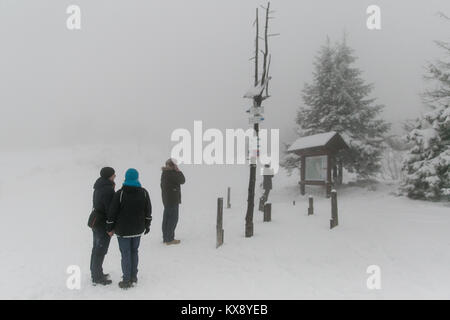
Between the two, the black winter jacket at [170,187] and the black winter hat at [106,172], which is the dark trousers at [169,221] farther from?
the black winter hat at [106,172]

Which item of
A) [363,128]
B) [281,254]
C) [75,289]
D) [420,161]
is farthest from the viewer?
[363,128]

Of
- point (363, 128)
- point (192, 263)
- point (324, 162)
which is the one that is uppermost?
point (363, 128)

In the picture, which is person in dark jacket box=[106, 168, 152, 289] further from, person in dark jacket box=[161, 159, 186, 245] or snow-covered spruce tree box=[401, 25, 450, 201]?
snow-covered spruce tree box=[401, 25, 450, 201]

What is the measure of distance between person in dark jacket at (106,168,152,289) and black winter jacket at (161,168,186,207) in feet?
8.59

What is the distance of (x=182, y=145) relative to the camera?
68188 millimetres

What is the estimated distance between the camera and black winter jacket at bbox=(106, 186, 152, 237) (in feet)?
15.7

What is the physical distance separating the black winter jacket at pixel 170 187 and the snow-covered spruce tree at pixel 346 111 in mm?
13552

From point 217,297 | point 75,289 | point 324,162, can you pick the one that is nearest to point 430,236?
point 217,297

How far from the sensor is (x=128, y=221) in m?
4.83

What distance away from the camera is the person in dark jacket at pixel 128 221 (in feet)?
15.8

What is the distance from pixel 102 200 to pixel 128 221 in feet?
2.00
